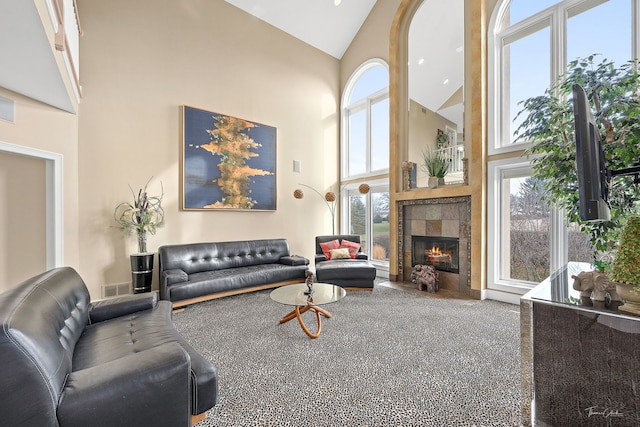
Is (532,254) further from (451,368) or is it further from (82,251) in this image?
(82,251)

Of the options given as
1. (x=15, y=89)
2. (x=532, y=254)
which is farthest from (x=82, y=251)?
(x=532, y=254)

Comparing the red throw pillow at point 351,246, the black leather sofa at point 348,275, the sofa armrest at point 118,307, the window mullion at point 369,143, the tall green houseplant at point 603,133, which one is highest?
the window mullion at point 369,143

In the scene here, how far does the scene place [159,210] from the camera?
4375mm

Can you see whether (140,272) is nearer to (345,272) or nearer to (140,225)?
(140,225)

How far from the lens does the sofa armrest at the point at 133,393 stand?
1.14m

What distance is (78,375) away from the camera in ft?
4.09

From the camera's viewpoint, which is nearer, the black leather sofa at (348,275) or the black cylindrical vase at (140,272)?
the black cylindrical vase at (140,272)

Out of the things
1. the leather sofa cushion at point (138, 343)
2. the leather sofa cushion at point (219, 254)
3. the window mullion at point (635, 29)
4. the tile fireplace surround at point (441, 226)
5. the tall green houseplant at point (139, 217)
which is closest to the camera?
the leather sofa cushion at point (138, 343)

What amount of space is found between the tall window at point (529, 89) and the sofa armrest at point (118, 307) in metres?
4.33

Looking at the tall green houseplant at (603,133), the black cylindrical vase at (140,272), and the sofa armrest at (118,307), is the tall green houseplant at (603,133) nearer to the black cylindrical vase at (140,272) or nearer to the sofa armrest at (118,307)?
the sofa armrest at (118,307)

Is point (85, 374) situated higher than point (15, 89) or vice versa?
point (15, 89)

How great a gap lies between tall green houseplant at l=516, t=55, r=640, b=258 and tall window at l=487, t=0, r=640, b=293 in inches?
50.7

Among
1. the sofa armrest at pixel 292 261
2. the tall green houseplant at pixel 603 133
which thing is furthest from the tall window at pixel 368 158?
the tall green houseplant at pixel 603 133

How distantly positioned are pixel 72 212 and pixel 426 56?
241 inches
